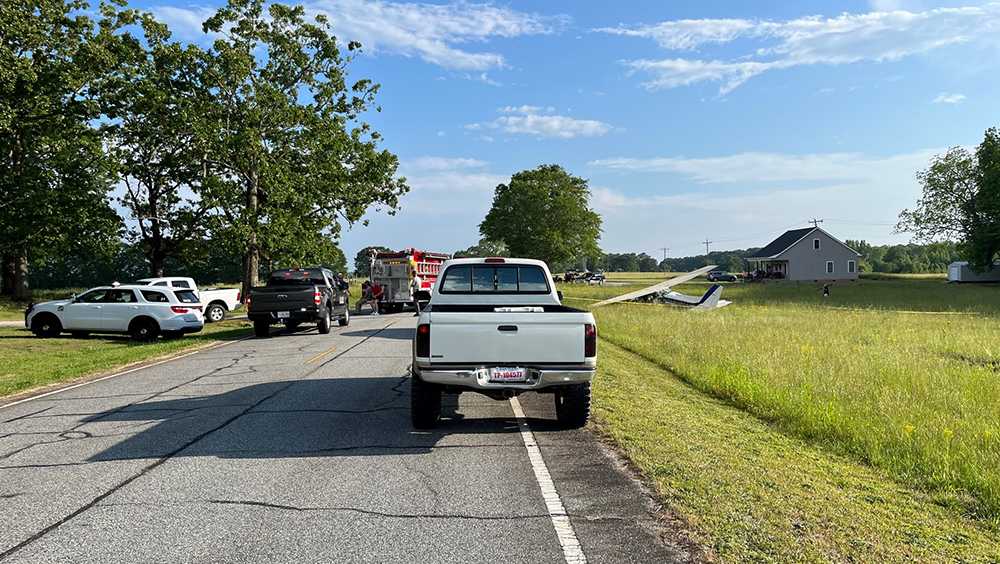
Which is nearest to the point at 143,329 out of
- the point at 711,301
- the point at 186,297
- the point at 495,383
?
the point at 186,297

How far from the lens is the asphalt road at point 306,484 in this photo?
14.4ft

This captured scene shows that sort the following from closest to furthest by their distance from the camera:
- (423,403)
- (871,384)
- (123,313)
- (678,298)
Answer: (423,403)
(871,384)
(123,313)
(678,298)

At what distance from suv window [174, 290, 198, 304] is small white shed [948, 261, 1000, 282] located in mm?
71053

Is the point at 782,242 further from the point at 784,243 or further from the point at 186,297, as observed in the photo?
the point at 186,297

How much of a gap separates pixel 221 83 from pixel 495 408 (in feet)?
98.4

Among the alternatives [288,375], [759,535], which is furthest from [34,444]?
[759,535]

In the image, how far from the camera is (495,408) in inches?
369

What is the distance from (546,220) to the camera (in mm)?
79625

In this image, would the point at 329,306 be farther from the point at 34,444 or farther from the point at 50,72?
the point at 50,72

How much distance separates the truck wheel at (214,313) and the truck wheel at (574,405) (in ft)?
81.1

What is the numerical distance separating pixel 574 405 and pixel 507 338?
1205mm

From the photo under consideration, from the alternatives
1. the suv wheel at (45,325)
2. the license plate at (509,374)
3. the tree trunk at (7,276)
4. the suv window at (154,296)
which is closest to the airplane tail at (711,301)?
the suv window at (154,296)

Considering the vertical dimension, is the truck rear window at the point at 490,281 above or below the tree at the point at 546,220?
below

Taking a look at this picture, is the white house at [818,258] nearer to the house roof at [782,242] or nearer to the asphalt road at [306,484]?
the house roof at [782,242]
